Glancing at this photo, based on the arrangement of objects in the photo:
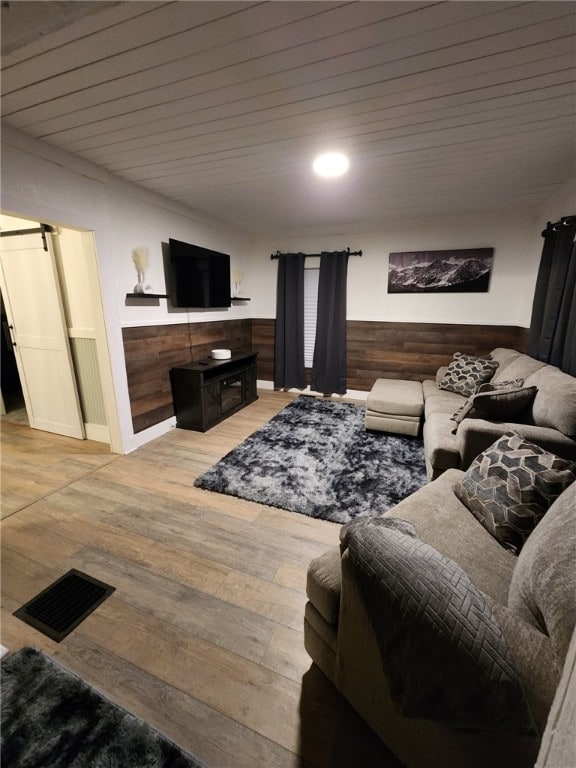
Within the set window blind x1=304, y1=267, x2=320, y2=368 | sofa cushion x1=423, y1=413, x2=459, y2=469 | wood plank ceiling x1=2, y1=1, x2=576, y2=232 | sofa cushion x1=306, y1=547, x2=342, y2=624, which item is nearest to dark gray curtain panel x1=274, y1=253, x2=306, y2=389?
window blind x1=304, y1=267, x2=320, y2=368

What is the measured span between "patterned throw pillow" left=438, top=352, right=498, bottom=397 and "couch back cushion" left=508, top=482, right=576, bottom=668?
2336 millimetres

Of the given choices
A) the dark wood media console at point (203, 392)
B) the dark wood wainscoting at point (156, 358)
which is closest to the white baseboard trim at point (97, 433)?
the dark wood wainscoting at point (156, 358)

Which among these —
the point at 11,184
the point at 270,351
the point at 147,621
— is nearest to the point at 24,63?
the point at 11,184

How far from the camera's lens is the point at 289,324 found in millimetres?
4727

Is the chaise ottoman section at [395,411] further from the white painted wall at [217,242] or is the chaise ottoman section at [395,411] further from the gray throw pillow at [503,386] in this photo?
the white painted wall at [217,242]

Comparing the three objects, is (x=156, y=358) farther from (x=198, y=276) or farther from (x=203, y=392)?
(x=198, y=276)

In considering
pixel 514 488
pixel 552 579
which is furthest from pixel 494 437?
pixel 552 579

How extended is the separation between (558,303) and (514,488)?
2011 mm

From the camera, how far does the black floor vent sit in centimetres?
135

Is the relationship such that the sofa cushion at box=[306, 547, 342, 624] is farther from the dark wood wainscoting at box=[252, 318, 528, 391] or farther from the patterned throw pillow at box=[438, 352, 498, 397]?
the dark wood wainscoting at box=[252, 318, 528, 391]

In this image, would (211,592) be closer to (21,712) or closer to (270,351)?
(21,712)

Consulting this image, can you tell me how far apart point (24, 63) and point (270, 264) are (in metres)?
3.58

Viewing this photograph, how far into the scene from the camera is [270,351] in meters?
5.05

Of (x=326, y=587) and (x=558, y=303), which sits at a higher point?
(x=558, y=303)
